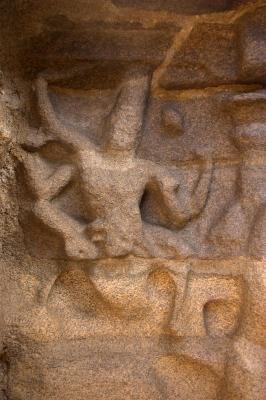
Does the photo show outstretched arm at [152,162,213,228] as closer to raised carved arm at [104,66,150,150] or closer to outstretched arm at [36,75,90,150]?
raised carved arm at [104,66,150,150]

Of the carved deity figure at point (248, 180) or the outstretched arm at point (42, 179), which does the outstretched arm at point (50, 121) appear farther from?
the carved deity figure at point (248, 180)

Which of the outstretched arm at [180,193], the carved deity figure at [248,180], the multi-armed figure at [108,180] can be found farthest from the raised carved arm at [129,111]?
the carved deity figure at [248,180]

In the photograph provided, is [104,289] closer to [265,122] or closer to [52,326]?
[52,326]

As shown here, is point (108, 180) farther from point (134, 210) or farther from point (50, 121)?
point (50, 121)

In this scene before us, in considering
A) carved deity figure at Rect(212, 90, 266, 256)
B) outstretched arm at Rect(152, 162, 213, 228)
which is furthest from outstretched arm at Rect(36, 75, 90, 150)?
carved deity figure at Rect(212, 90, 266, 256)

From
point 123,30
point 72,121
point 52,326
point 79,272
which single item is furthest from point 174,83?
point 52,326

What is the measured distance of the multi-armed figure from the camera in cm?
158

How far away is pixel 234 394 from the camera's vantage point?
5.19 feet

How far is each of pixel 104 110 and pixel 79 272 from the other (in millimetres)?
476

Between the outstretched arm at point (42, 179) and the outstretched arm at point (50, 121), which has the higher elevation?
the outstretched arm at point (50, 121)

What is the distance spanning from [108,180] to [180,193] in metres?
0.22

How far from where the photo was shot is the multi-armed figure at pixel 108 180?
1580mm

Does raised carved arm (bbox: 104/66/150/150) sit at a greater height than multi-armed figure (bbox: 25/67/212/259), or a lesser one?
greater

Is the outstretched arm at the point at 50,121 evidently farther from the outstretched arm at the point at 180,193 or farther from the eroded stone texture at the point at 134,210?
the outstretched arm at the point at 180,193
